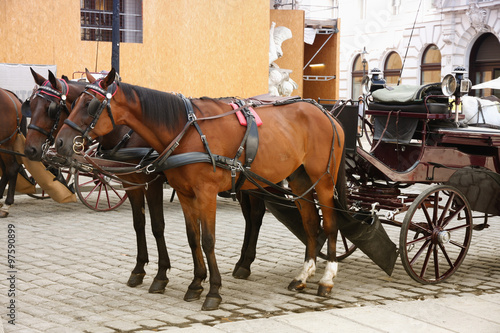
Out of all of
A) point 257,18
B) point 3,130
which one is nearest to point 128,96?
point 3,130

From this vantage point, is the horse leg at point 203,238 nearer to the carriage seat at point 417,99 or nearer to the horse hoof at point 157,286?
the horse hoof at point 157,286

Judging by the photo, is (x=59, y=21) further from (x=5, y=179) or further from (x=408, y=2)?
(x=408, y=2)

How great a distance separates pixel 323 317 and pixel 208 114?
1.85 m

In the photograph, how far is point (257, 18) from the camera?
57.4ft

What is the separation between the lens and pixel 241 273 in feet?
21.5

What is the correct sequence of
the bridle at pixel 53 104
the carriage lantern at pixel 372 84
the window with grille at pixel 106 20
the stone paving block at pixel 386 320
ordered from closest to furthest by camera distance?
the stone paving block at pixel 386 320 → the bridle at pixel 53 104 → the carriage lantern at pixel 372 84 → the window with grille at pixel 106 20

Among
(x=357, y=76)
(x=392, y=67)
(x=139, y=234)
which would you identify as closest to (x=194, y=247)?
(x=139, y=234)

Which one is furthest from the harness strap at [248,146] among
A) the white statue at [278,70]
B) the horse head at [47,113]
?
the white statue at [278,70]

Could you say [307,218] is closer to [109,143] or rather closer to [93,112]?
[109,143]

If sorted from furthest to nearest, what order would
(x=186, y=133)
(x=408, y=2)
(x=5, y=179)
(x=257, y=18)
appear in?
(x=408, y=2) → (x=257, y=18) → (x=5, y=179) → (x=186, y=133)

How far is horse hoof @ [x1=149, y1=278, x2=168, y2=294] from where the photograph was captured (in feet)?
19.8

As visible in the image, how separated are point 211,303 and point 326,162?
5.58 ft

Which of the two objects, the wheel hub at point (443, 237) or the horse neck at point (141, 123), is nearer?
the horse neck at point (141, 123)

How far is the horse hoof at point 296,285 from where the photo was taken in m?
6.18
